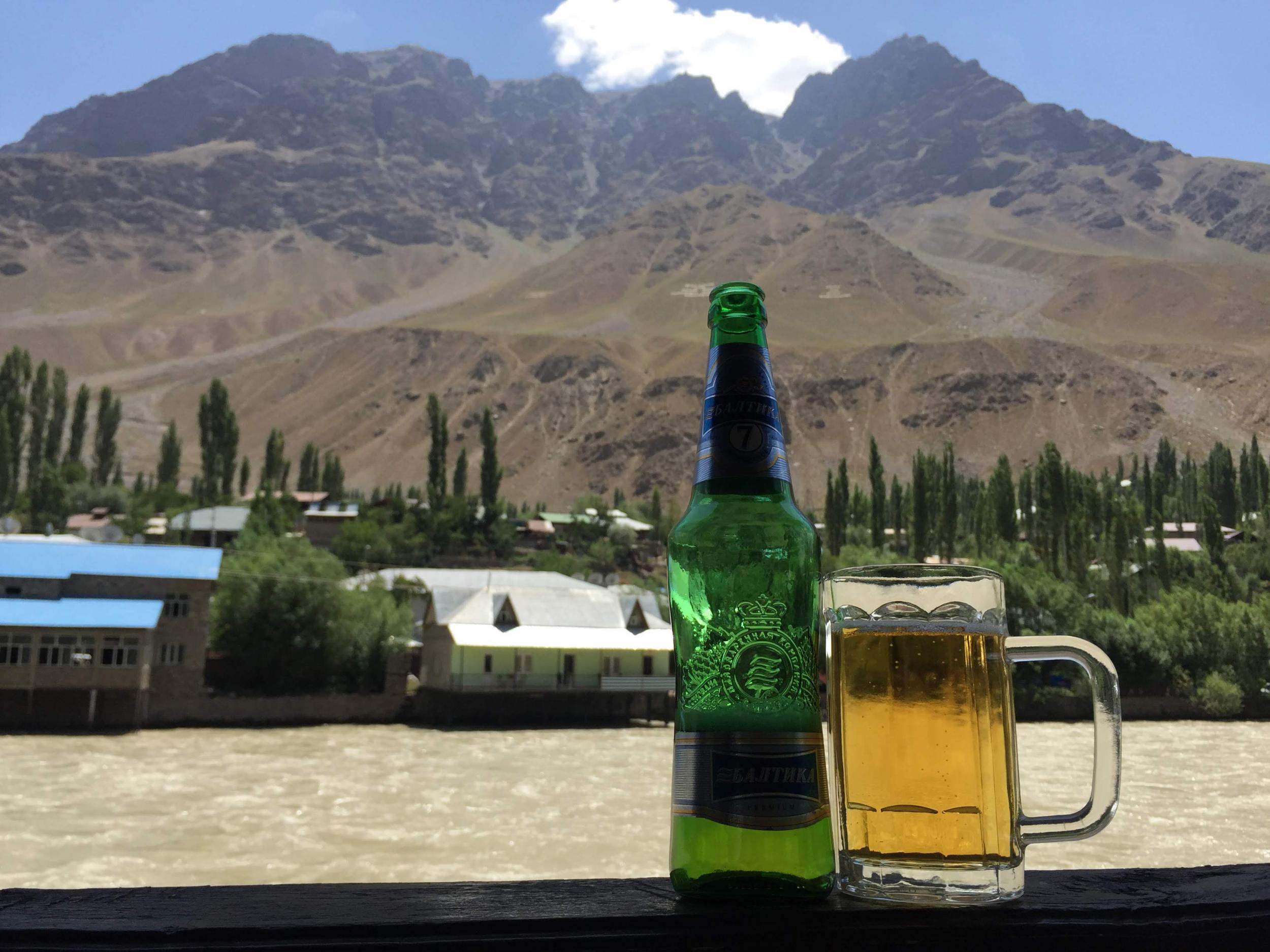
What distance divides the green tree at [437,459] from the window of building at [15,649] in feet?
120

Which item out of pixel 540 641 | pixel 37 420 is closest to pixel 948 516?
pixel 540 641

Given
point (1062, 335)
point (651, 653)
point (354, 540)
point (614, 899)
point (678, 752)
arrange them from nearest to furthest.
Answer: point (614, 899)
point (678, 752)
point (651, 653)
point (354, 540)
point (1062, 335)

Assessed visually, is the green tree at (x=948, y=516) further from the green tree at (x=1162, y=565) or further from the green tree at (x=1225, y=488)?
the green tree at (x=1225, y=488)

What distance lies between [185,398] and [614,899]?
186 meters

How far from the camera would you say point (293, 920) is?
1245 mm

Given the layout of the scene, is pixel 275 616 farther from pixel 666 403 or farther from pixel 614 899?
pixel 666 403

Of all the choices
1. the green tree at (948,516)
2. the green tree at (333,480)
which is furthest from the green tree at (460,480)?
the green tree at (948,516)

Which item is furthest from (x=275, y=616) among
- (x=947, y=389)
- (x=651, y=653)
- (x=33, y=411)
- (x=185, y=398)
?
(x=185, y=398)

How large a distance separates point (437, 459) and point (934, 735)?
75.7 metres

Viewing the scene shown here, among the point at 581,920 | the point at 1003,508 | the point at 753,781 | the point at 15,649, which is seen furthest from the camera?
the point at 1003,508

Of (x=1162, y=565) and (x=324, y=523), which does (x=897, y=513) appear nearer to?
(x=1162, y=565)

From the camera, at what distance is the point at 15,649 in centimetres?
3195

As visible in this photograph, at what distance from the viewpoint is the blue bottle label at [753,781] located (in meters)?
1.51

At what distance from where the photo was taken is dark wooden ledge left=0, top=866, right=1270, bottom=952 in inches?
47.6
